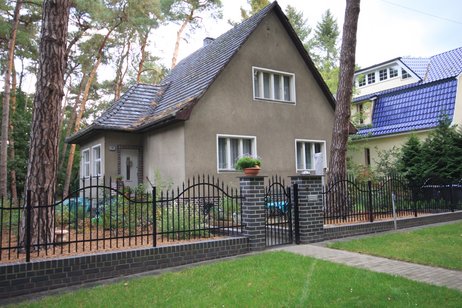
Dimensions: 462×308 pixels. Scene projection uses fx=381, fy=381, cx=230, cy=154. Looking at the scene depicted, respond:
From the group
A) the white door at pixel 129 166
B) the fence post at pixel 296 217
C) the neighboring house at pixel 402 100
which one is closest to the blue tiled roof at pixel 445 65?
the neighboring house at pixel 402 100

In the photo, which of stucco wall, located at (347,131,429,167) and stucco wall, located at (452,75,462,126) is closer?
stucco wall, located at (452,75,462,126)

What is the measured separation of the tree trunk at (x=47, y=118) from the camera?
6680 mm

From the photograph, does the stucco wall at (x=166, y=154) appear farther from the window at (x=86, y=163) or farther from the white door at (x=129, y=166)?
the window at (x=86, y=163)

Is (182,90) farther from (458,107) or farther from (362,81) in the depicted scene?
(362,81)

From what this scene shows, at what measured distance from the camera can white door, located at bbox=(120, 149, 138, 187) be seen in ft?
47.9

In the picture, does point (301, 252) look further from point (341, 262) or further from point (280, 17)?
point (280, 17)

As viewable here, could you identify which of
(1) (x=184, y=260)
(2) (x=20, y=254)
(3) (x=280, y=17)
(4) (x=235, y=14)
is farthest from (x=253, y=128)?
(4) (x=235, y=14)

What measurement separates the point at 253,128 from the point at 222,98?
165 cm

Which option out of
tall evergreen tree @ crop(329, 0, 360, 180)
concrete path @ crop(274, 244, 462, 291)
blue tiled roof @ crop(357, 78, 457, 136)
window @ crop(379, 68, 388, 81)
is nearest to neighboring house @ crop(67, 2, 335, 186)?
tall evergreen tree @ crop(329, 0, 360, 180)

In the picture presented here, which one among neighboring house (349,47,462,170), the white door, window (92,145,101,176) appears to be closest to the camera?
the white door

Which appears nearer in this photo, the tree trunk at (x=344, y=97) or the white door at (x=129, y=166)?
the tree trunk at (x=344, y=97)

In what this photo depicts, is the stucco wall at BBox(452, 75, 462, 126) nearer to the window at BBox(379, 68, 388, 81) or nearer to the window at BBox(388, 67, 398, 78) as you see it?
the window at BBox(388, 67, 398, 78)

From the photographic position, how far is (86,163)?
17.2 m

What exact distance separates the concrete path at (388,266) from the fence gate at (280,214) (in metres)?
0.54
